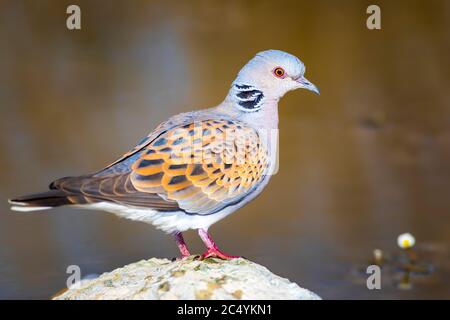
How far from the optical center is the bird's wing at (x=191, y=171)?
208 inches

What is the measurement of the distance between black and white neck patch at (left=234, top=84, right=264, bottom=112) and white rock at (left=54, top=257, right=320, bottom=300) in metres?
1.18

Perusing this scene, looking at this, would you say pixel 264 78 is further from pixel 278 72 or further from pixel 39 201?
pixel 39 201

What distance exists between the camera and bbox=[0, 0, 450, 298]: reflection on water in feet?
28.1

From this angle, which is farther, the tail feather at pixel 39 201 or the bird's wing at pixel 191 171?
the bird's wing at pixel 191 171

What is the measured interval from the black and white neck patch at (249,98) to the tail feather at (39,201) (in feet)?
5.07

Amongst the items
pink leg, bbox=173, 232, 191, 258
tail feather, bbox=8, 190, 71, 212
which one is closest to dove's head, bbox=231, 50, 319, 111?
pink leg, bbox=173, 232, 191, 258

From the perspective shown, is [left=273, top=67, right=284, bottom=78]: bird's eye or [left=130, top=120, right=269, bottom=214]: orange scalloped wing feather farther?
[left=273, top=67, right=284, bottom=78]: bird's eye

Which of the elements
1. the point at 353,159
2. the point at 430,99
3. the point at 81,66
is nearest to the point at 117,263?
the point at 353,159

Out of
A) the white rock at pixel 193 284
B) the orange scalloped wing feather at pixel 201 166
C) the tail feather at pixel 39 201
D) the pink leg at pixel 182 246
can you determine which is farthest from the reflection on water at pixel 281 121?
the tail feather at pixel 39 201

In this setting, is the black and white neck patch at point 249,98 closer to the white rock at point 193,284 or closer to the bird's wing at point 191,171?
the bird's wing at point 191,171

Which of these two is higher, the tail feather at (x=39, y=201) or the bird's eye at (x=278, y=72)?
the bird's eye at (x=278, y=72)

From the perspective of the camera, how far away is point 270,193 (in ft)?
31.8

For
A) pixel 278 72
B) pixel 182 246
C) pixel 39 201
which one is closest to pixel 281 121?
pixel 278 72

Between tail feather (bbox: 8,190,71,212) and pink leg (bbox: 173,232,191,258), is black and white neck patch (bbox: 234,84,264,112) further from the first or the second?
tail feather (bbox: 8,190,71,212)
